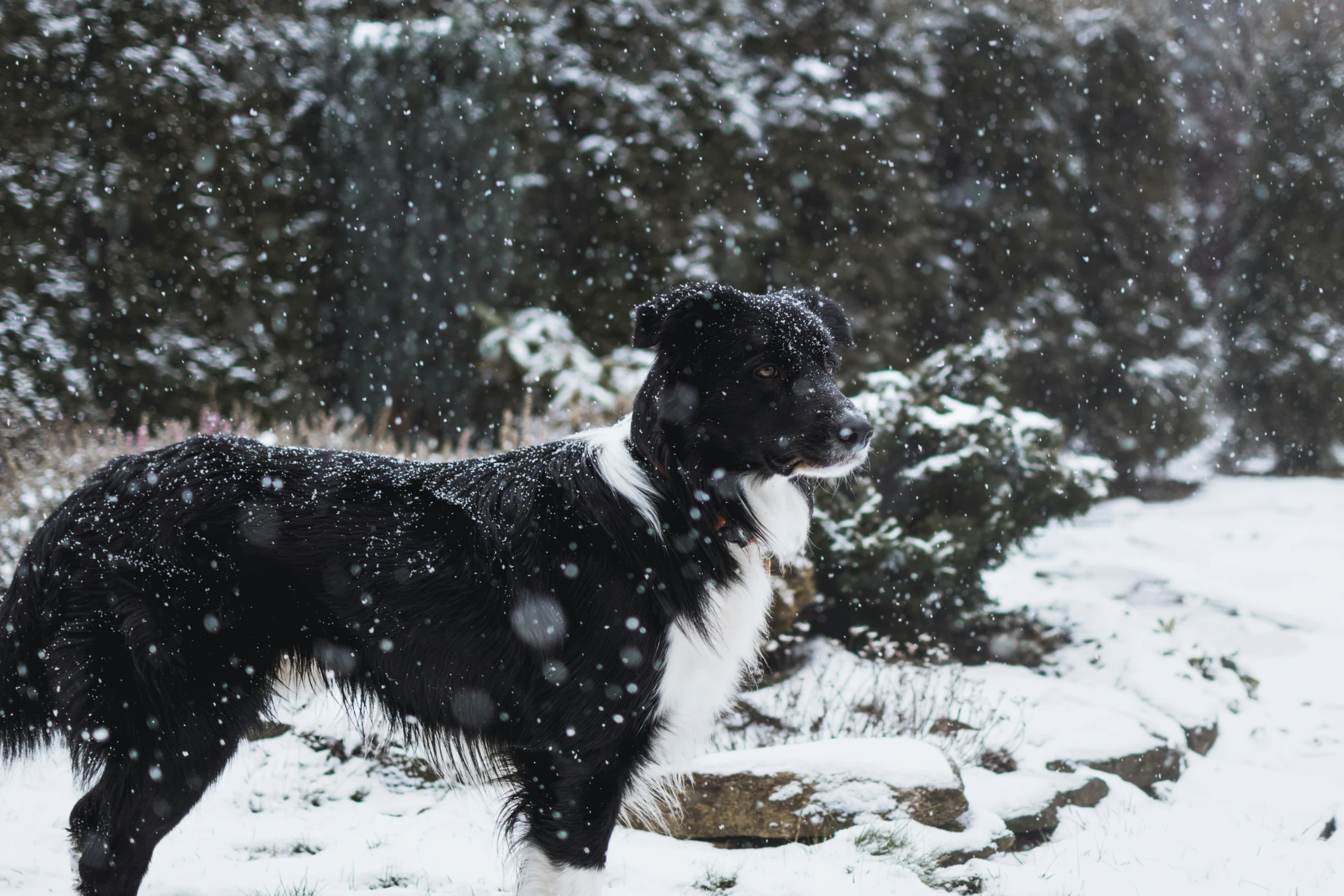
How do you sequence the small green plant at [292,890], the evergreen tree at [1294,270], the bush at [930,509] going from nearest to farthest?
the small green plant at [292,890]
the bush at [930,509]
the evergreen tree at [1294,270]

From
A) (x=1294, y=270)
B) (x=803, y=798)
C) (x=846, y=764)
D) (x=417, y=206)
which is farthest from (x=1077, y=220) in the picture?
(x=803, y=798)

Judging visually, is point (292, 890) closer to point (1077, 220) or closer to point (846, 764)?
point (846, 764)

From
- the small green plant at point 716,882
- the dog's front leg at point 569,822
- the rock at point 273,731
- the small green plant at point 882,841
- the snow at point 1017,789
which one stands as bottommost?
the rock at point 273,731

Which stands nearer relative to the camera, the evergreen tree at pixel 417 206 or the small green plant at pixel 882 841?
the small green plant at pixel 882 841

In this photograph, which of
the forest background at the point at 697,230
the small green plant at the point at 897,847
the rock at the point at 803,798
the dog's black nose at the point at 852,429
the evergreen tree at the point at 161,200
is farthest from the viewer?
the evergreen tree at the point at 161,200

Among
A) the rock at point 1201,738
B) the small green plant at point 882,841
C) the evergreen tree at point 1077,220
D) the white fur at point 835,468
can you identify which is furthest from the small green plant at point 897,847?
the evergreen tree at point 1077,220

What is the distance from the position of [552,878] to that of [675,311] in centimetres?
159

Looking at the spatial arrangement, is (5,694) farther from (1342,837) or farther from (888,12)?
(888,12)

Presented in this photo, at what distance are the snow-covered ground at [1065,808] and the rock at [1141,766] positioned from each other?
42 mm

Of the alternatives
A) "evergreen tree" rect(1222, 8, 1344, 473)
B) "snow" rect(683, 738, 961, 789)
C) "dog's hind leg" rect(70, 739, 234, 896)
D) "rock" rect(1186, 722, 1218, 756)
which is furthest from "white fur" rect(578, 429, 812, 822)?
"evergreen tree" rect(1222, 8, 1344, 473)

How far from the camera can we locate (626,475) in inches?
104

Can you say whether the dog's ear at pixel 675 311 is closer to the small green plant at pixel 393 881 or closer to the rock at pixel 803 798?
the rock at pixel 803 798

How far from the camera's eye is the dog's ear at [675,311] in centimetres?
263

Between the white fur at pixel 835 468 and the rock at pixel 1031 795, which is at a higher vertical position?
the white fur at pixel 835 468
